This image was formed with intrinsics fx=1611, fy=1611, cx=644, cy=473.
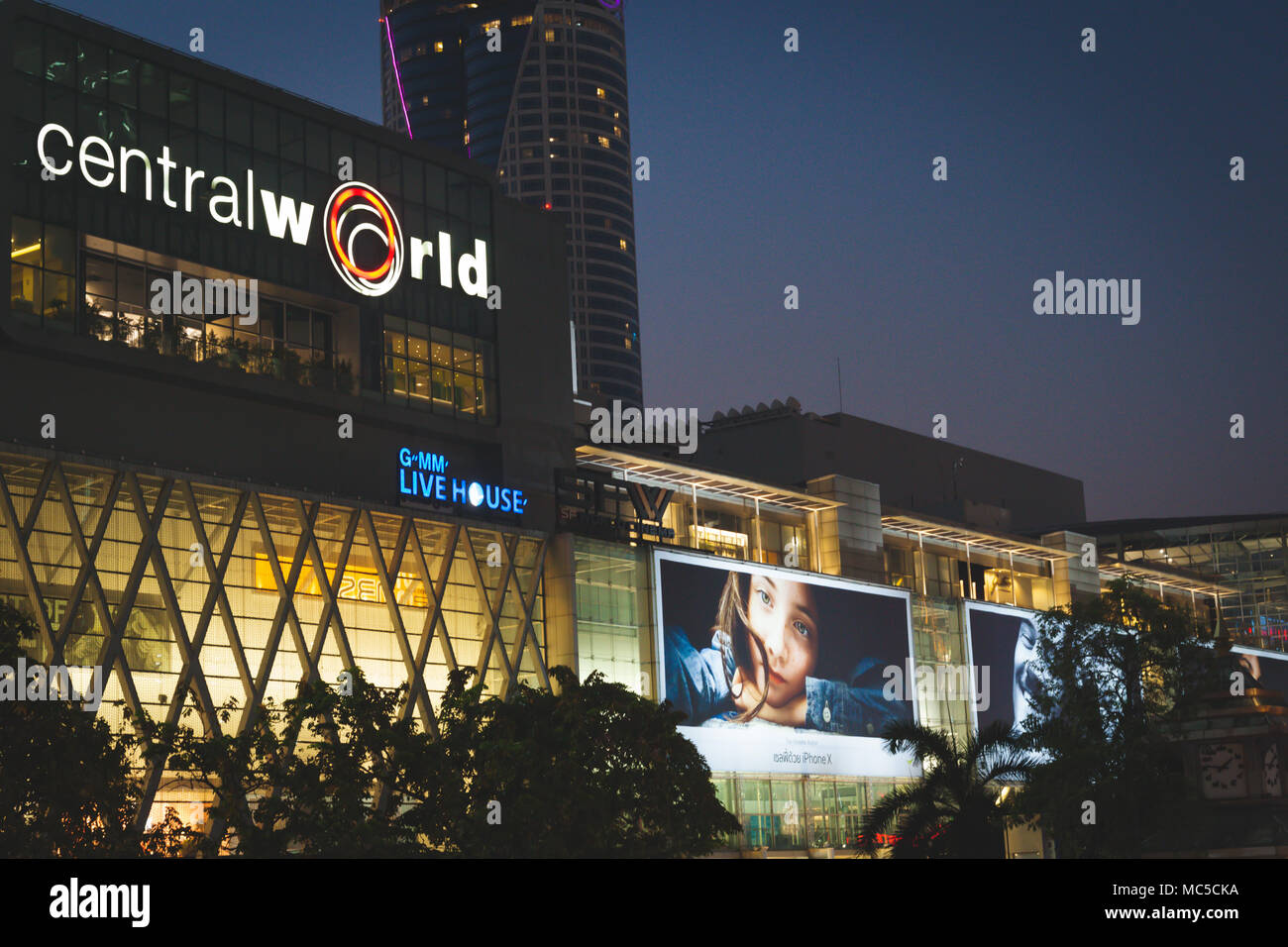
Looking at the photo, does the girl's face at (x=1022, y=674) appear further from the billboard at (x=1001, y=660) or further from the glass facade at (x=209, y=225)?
the glass facade at (x=209, y=225)

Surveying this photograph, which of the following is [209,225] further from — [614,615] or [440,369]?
[614,615]

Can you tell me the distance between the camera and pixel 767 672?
3302 inches

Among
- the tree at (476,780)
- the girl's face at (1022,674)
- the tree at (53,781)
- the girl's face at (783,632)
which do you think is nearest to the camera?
the tree at (53,781)

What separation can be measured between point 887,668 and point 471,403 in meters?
31.4

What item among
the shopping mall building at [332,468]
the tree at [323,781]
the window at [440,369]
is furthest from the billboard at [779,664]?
the tree at [323,781]

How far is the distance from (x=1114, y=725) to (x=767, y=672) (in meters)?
24.1

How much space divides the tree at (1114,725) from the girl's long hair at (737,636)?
58.6 ft

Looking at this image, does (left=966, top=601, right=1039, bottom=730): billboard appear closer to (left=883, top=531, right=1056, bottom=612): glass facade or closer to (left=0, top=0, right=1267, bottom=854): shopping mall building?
(left=883, top=531, right=1056, bottom=612): glass facade

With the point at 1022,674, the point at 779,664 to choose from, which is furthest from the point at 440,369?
the point at 1022,674

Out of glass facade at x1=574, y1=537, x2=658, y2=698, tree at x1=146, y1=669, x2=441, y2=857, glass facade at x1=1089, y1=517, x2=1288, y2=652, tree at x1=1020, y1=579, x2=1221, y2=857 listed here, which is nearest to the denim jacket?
glass facade at x1=574, y1=537, x2=658, y2=698

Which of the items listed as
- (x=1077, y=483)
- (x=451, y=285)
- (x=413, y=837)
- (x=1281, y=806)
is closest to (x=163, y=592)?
(x=413, y=837)

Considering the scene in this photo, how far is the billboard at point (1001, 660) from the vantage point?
328 ft

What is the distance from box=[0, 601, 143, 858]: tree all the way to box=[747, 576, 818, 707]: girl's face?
43590mm
